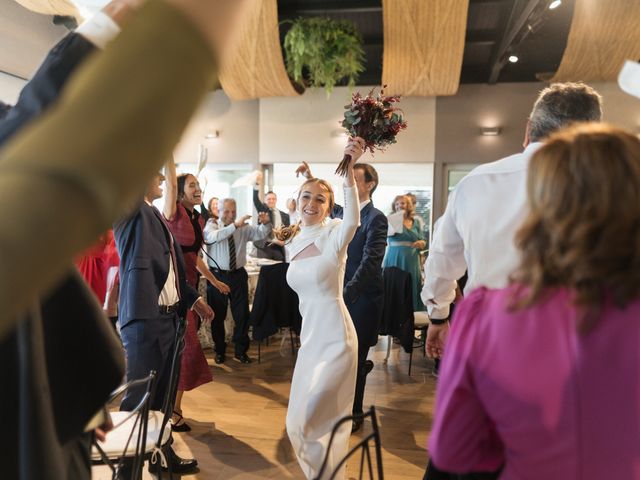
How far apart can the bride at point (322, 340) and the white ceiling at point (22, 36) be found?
5.71m

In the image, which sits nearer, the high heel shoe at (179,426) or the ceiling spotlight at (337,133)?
the high heel shoe at (179,426)

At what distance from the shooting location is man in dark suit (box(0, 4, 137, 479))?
610 mm

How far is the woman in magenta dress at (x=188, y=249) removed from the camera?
11.0 feet

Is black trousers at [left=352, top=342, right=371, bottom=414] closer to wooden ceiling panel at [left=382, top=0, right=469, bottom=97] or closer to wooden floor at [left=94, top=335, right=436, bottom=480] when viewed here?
wooden floor at [left=94, top=335, right=436, bottom=480]

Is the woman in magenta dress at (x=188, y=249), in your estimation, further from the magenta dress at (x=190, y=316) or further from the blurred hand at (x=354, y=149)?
the blurred hand at (x=354, y=149)

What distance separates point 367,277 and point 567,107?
6.12 feet

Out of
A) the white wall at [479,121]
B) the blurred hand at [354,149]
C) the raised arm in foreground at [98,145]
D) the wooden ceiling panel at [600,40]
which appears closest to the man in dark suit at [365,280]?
the blurred hand at [354,149]

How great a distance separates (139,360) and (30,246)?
7.88 ft

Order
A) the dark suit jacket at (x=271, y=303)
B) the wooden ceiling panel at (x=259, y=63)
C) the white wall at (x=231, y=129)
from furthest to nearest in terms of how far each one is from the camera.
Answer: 1. the white wall at (x=231, y=129)
2. the wooden ceiling panel at (x=259, y=63)
3. the dark suit jacket at (x=271, y=303)

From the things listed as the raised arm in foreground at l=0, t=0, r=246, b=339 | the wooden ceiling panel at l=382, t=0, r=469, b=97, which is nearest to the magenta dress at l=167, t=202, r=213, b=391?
the raised arm in foreground at l=0, t=0, r=246, b=339

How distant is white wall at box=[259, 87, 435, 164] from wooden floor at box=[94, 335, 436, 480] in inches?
182

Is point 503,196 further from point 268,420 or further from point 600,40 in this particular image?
point 600,40

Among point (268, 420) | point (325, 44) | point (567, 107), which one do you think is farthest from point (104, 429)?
point (325, 44)

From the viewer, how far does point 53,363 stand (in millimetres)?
678
